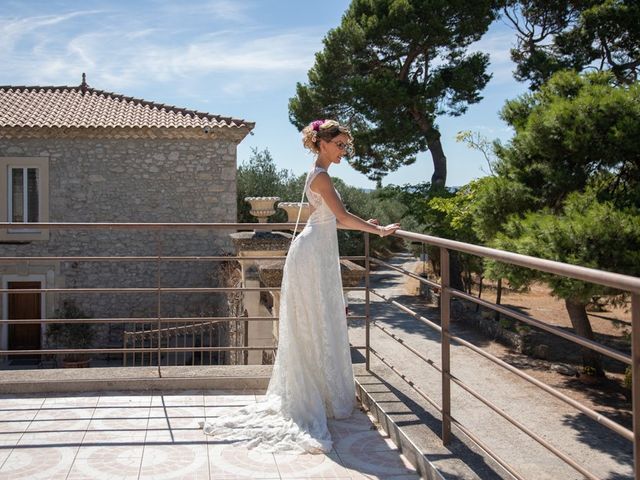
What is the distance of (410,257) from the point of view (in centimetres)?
3077

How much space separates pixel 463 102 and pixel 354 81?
11.4 ft

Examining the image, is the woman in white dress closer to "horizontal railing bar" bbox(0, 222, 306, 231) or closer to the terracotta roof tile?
"horizontal railing bar" bbox(0, 222, 306, 231)

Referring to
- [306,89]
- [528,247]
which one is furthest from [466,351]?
[306,89]

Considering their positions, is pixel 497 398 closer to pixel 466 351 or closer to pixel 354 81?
pixel 466 351

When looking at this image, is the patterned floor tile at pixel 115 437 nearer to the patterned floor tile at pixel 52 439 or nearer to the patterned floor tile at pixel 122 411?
the patterned floor tile at pixel 52 439

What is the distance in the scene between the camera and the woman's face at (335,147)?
345 cm

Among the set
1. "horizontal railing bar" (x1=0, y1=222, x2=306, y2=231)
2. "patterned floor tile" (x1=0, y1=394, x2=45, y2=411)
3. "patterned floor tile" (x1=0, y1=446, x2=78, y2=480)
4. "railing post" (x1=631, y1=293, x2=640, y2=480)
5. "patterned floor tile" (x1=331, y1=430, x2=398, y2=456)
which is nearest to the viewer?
"railing post" (x1=631, y1=293, x2=640, y2=480)

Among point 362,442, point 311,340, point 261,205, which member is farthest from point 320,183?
point 261,205

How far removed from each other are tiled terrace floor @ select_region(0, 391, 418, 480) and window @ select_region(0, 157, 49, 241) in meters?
13.2

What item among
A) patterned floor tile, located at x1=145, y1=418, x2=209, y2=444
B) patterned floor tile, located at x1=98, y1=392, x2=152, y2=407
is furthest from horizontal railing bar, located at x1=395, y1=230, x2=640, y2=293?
patterned floor tile, located at x1=98, y1=392, x2=152, y2=407

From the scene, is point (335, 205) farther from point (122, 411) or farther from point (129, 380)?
point (129, 380)

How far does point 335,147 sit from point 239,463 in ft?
5.28

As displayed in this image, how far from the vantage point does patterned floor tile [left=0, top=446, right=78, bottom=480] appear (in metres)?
2.82

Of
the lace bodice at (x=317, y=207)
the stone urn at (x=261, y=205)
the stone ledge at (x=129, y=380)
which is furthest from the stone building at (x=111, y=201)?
the lace bodice at (x=317, y=207)
